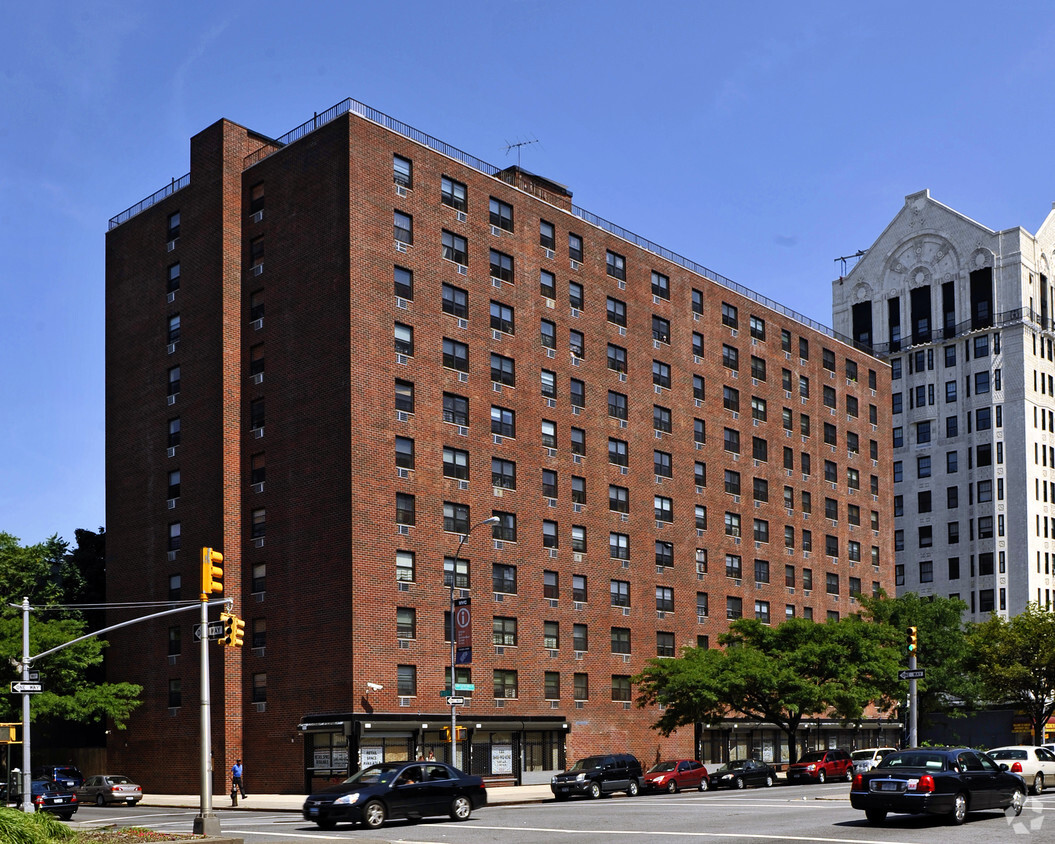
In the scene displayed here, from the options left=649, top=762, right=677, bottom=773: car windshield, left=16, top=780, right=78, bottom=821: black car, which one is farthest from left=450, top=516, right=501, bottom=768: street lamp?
left=16, top=780, right=78, bottom=821: black car

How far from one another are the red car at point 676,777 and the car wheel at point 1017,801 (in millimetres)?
22470

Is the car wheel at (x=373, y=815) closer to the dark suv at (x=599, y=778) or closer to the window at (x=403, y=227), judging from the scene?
the dark suv at (x=599, y=778)

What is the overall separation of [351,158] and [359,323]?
827 cm

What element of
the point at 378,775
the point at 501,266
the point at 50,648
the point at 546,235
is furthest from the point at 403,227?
the point at 378,775

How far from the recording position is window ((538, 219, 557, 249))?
71812 mm

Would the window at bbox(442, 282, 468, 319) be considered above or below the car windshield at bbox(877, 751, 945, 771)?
above

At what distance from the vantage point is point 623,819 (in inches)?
1309

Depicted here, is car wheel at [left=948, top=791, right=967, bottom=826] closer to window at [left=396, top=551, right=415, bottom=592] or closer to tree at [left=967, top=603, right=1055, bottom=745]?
window at [left=396, top=551, right=415, bottom=592]

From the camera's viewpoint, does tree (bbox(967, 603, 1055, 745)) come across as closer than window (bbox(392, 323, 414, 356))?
No

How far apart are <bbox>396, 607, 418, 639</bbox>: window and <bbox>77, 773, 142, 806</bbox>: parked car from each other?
13.5m

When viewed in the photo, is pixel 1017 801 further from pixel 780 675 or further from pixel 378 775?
pixel 780 675

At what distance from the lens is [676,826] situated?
30.0 m

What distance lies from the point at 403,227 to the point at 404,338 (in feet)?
18.8

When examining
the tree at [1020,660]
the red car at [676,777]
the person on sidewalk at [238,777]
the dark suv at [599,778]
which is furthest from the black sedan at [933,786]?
the tree at [1020,660]
